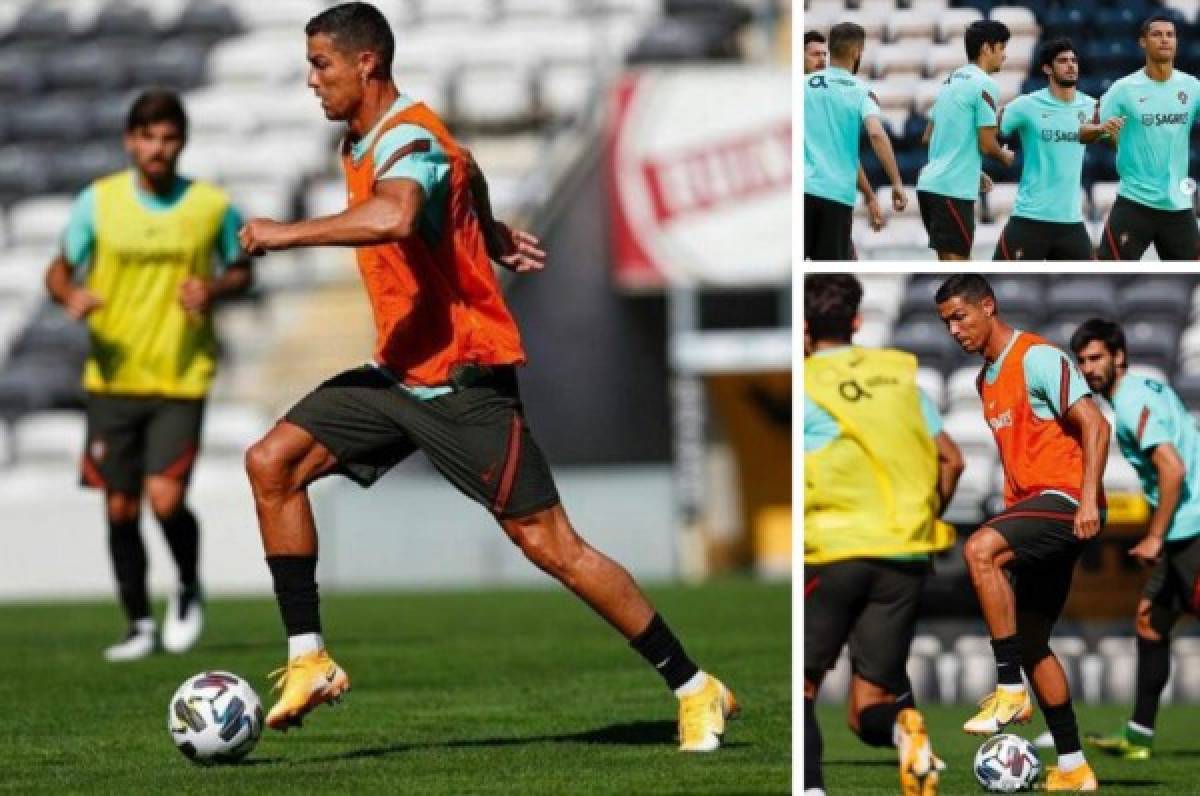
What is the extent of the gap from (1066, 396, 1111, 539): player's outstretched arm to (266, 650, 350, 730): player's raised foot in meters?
2.05

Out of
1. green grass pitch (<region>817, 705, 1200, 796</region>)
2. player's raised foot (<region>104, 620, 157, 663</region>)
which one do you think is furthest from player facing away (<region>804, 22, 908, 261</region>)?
player's raised foot (<region>104, 620, 157, 663</region>)

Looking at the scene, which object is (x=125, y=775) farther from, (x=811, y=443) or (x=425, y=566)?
(x=425, y=566)

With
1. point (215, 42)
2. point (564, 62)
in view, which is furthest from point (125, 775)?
point (215, 42)

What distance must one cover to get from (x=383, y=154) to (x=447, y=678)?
3.47m

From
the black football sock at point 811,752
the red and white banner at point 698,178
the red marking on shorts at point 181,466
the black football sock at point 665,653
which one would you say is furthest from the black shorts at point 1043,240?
the red and white banner at point 698,178

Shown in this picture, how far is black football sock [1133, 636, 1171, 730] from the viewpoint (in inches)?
357

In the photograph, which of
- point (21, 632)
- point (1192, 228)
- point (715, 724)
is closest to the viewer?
point (1192, 228)

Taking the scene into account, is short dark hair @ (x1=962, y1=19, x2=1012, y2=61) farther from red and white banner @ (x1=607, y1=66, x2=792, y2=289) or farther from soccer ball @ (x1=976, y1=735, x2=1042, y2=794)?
red and white banner @ (x1=607, y1=66, x2=792, y2=289)

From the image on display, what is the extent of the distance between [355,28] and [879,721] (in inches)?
91.6

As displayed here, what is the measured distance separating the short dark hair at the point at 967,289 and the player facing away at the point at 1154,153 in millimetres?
284

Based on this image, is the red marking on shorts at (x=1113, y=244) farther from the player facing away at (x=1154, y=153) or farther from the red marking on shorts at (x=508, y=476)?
the red marking on shorts at (x=508, y=476)

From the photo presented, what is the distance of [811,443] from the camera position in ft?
22.2

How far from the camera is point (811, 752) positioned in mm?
6324

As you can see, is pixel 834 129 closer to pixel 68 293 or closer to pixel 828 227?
pixel 828 227
